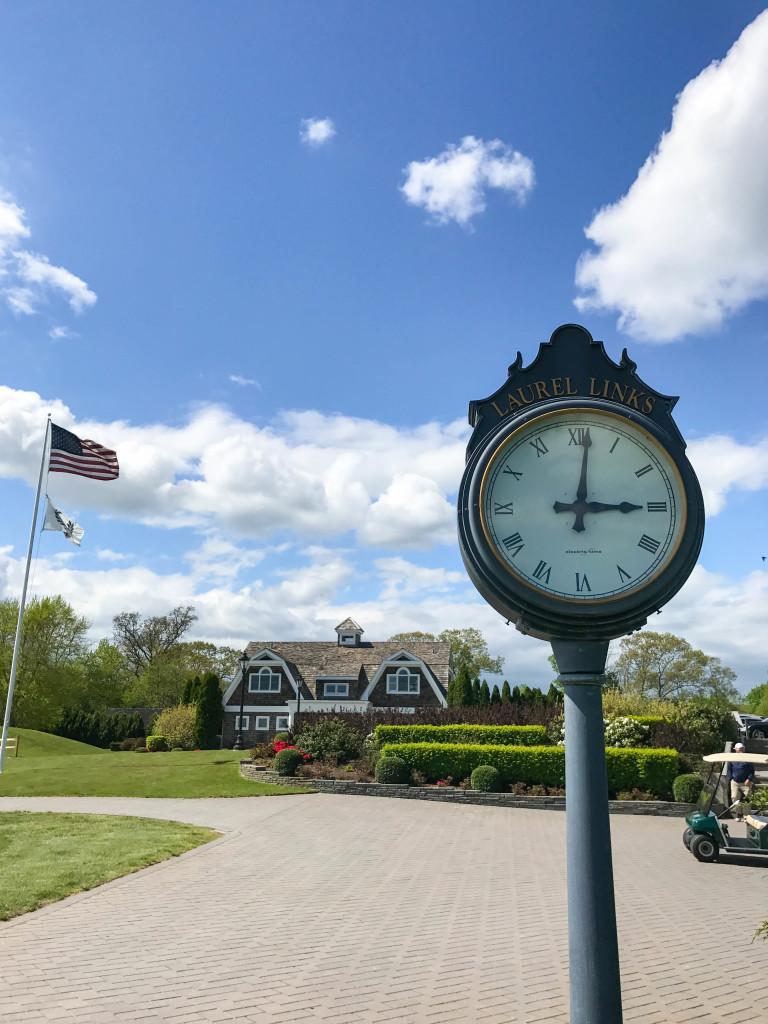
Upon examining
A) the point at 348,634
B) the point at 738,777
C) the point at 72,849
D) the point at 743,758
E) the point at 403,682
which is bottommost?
the point at 72,849

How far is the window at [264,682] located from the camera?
148 feet

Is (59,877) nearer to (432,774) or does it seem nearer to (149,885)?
(149,885)

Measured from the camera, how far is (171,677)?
2362 inches

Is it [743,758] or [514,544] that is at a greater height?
→ [514,544]

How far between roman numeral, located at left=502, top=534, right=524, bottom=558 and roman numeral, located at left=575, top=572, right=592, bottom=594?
0.33 m

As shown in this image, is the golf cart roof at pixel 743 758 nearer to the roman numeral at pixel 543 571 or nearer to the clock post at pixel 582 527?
the clock post at pixel 582 527

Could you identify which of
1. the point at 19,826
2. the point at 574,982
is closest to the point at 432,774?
the point at 19,826

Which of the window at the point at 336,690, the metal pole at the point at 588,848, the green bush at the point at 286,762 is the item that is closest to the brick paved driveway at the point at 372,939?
the metal pole at the point at 588,848

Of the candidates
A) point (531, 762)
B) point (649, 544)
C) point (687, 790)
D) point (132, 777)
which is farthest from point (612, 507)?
point (132, 777)

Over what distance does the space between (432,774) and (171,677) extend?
141ft

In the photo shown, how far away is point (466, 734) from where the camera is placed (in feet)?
74.9

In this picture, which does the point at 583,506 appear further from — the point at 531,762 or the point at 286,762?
the point at 286,762

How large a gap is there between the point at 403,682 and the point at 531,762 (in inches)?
926

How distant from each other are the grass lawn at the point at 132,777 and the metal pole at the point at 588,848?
62.1 ft
